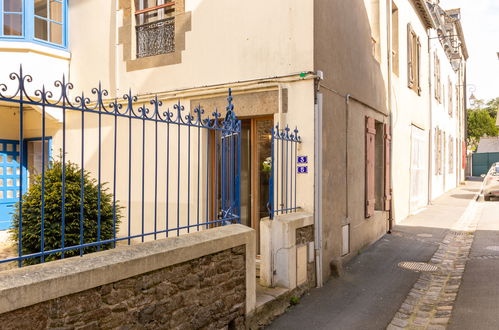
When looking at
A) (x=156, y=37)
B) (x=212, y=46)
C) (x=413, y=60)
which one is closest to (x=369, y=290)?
(x=212, y=46)

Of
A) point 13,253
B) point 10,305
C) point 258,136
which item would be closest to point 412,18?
point 258,136

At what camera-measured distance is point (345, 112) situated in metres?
6.99

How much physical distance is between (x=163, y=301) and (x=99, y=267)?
769 millimetres

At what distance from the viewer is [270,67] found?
20.3 feet

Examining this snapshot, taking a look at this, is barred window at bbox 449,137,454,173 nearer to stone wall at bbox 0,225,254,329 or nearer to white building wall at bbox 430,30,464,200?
white building wall at bbox 430,30,464,200

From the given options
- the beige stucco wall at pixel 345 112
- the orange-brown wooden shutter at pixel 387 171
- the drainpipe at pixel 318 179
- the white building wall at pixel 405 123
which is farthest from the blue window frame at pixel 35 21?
the white building wall at pixel 405 123

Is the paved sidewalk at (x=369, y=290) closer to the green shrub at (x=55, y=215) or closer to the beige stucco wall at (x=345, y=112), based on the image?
the beige stucco wall at (x=345, y=112)

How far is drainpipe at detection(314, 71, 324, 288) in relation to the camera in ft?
19.0

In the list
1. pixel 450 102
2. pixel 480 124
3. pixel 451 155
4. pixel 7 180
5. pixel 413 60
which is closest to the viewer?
pixel 7 180

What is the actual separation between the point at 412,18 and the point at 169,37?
28.0ft

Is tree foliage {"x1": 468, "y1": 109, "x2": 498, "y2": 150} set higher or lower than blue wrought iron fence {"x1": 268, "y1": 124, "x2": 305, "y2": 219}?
higher

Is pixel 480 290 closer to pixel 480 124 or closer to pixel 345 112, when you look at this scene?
pixel 345 112

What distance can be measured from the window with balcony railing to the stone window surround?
4.3 inches

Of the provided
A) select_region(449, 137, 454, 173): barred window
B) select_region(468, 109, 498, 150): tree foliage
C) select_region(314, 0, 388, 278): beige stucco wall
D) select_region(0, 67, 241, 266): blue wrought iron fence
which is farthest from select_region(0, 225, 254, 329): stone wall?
select_region(468, 109, 498, 150): tree foliage
